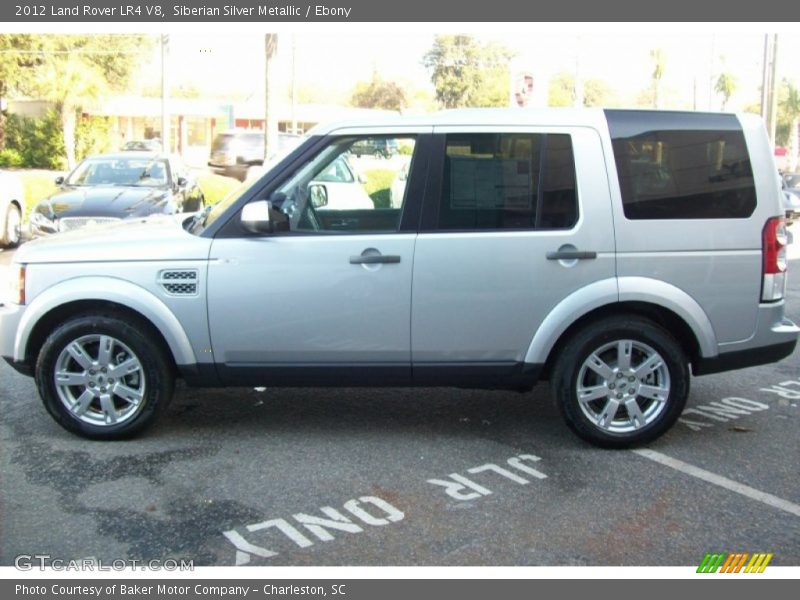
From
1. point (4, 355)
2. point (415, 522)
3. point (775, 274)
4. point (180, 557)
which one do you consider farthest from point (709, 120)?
point (4, 355)

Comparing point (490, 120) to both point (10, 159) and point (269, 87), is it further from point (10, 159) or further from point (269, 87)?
point (10, 159)

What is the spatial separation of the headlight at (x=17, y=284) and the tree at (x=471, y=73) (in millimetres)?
54302

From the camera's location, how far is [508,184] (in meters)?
4.96

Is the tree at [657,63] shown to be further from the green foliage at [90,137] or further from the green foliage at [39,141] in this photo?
the green foliage at [39,141]

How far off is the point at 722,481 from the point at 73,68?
37.6 m

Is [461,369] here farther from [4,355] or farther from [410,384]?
[4,355]

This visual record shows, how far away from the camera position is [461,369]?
5.03 m

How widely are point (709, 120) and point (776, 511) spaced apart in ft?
7.38

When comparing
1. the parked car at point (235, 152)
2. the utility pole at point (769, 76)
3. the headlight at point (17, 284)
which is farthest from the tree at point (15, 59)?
the headlight at point (17, 284)

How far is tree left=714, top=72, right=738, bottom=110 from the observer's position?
77.8 metres

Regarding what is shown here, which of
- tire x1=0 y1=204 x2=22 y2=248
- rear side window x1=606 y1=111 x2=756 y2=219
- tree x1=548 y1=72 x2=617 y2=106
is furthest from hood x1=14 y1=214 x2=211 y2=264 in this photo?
tree x1=548 y1=72 x2=617 y2=106

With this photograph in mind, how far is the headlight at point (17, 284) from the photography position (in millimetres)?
5059

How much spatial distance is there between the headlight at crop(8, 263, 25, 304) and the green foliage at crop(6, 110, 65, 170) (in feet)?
123

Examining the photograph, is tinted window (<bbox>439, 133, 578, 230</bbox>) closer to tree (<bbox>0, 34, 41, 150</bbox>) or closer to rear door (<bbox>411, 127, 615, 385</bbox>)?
rear door (<bbox>411, 127, 615, 385</bbox>)
